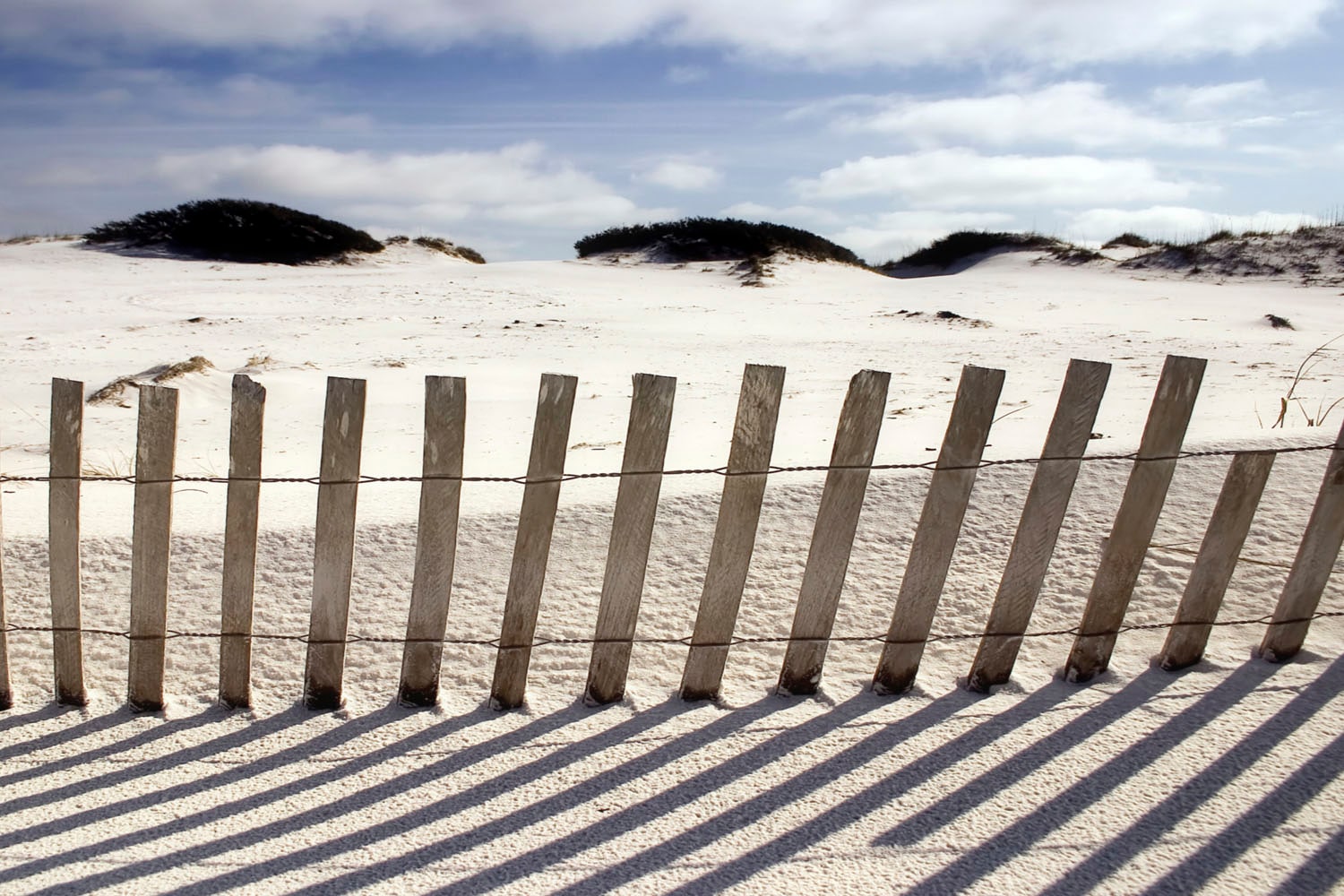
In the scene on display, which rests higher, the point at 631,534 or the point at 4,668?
the point at 631,534

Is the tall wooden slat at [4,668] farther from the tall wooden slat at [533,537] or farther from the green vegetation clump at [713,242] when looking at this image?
the green vegetation clump at [713,242]

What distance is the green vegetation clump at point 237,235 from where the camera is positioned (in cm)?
1988

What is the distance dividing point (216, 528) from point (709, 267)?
53.4 ft

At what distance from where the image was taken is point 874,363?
8.55m

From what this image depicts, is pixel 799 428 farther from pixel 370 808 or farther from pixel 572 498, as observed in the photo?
pixel 370 808

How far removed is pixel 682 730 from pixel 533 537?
0.70 meters

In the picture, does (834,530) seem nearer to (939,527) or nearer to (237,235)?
(939,527)

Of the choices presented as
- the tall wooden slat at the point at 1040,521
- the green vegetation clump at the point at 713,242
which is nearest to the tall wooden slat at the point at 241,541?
the tall wooden slat at the point at 1040,521

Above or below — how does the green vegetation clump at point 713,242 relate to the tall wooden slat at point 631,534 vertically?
above

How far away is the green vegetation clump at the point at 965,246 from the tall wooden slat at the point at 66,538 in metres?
21.3

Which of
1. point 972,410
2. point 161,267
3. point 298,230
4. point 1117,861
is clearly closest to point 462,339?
Result: point 972,410

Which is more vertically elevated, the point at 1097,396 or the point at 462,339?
the point at 1097,396

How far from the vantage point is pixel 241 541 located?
2.87m

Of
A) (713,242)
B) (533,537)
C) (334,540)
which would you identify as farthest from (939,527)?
(713,242)
